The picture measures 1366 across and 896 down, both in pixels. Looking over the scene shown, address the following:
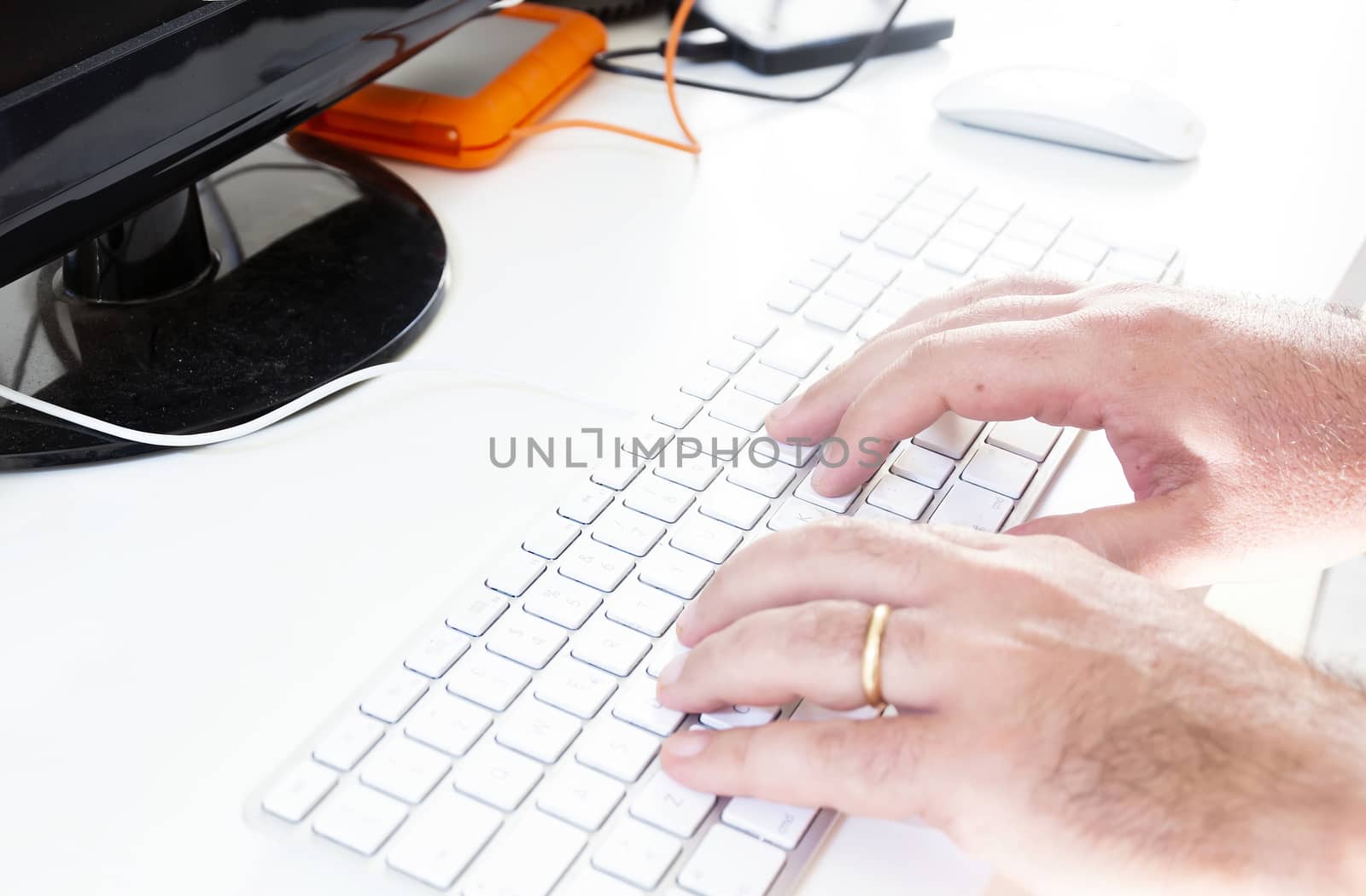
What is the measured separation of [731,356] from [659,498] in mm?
125

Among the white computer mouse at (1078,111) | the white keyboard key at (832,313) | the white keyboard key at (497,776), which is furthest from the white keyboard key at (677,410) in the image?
the white computer mouse at (1078,111)

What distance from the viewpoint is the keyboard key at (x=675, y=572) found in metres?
0.48

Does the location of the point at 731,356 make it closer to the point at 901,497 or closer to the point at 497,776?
the point at 901,497

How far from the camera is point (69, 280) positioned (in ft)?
2.20

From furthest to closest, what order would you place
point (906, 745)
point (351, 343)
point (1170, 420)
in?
1. point (351, 343)
2. point (1170, 420)
3. point (906, 745)

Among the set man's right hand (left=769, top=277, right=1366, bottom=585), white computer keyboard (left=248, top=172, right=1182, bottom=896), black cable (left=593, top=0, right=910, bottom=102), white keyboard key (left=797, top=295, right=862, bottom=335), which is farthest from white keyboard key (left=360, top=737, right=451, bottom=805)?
black cable (left=593, top=0, right=910, bottom=102)

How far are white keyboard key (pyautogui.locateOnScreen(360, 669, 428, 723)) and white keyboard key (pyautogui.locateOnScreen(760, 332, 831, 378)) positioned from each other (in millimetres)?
258

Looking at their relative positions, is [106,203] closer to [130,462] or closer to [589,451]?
[130,462]

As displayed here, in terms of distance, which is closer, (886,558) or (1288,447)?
(886,558)

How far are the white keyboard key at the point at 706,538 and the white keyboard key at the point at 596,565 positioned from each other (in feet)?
0.08

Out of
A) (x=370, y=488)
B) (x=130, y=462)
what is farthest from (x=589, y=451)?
(x=130, y=462)

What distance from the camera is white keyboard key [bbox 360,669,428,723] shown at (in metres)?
0.42

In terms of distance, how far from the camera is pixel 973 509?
524 millimetres

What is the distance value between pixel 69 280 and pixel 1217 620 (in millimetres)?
607
